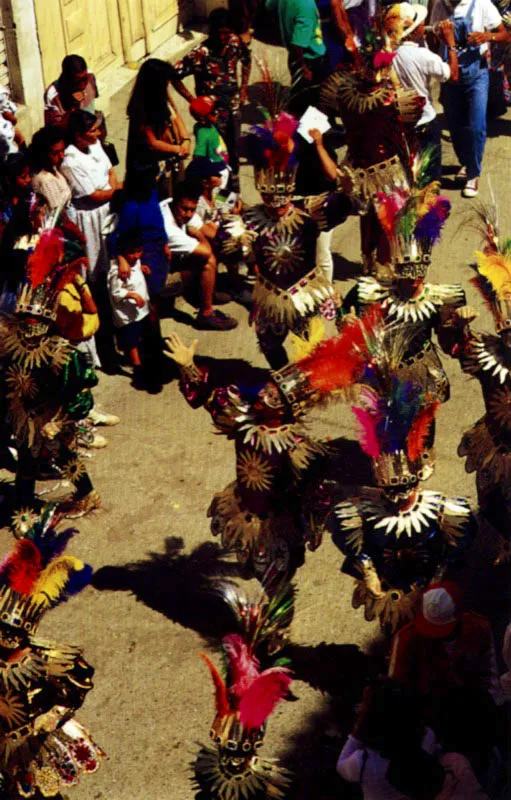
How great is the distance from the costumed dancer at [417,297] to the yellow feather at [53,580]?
208cm

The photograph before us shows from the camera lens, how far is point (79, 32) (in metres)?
11.0

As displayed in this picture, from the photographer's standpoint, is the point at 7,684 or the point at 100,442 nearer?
the point at 7,684

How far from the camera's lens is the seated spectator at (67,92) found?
8.67 metres

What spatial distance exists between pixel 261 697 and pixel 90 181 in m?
4.30

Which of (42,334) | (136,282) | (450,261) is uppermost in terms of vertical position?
(42,334)

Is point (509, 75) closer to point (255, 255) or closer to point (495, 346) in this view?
point (255, 255)

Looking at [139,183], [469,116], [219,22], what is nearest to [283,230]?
[139,183]

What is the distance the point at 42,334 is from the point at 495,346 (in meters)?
2.19

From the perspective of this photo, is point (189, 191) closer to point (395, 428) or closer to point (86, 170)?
point (86, 170)

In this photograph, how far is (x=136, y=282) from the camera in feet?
27.4

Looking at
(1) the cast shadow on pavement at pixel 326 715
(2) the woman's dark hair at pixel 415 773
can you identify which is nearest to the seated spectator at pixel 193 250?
(1) the cast shadow on pavement at pixel 326 715

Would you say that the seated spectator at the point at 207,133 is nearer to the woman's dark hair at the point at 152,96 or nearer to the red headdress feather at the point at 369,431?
the woman's dark hair at the point at 152,96

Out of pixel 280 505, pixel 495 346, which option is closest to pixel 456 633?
pixel 280 505

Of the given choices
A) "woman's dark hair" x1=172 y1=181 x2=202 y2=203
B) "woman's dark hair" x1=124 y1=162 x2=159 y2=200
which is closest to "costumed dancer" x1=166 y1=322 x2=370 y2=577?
"woman's dark hair" x1=124 y1=162 x2=159 y2=200
